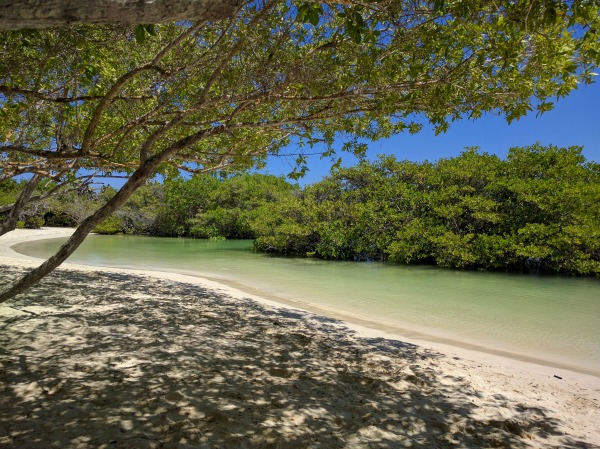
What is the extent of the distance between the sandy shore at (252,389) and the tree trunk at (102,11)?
224 centimetres

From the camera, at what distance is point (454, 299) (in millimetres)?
10195

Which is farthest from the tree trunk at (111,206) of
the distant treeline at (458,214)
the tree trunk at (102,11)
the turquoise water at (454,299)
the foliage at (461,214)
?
the foliage at (461,214)

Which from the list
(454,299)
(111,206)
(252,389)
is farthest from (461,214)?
(111,206)

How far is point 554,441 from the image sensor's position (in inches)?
117

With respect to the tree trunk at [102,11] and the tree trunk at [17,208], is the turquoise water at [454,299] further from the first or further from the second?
the tree trunk at [102,11]

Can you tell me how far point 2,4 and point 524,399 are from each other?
4.74 meters

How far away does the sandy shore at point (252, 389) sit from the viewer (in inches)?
104

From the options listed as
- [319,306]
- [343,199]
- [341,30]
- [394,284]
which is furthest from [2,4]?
[343,199]

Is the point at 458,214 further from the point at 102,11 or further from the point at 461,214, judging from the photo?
the point at 102,11

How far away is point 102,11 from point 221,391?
288 cm

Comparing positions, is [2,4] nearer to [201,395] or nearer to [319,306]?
[201,395]

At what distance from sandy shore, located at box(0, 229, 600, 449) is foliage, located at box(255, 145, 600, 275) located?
1069 centimetres

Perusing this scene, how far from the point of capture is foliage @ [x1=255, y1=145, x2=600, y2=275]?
14.4 m

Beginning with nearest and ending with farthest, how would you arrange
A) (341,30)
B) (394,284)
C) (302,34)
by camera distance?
(341,30) < (302,34) < (394,284)
